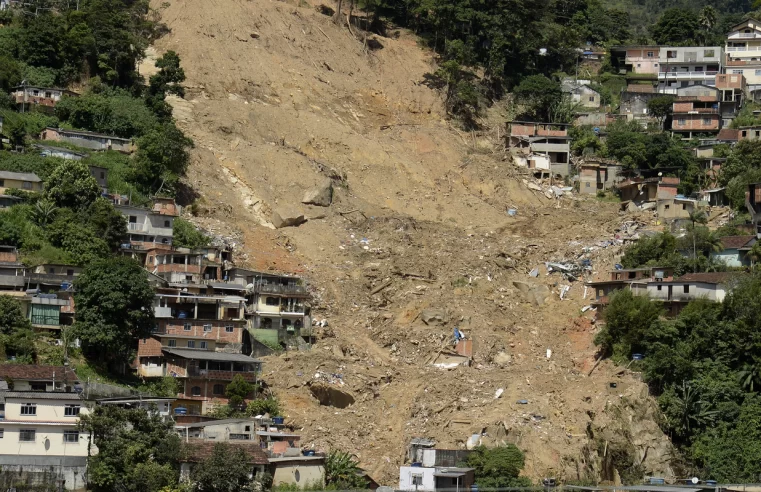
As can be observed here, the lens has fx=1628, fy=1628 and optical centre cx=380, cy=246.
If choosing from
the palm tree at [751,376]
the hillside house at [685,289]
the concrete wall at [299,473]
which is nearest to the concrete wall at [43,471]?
the concrete wall at [299,473]

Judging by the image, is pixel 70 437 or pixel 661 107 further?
pixel 661 107

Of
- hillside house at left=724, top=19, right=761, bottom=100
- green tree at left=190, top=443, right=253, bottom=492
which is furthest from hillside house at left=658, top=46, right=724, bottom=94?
green tree at left=190, top=443, right=253, bottom=492

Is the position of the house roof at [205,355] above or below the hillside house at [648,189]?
below

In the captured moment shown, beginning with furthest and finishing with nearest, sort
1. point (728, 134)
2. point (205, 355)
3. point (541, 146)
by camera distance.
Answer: point (541, 146) < point (728, 134) < point (205, 355)

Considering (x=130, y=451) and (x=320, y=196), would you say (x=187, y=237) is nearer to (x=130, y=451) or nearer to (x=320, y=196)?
(x=320, y=196)

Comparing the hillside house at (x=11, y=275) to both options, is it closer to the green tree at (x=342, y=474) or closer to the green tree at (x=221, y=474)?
the green tree at (x=342, y=474)

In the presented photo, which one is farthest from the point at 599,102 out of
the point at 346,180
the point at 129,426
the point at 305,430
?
the point at 129,426

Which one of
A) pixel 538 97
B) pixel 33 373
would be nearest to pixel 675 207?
pixel 538 97
